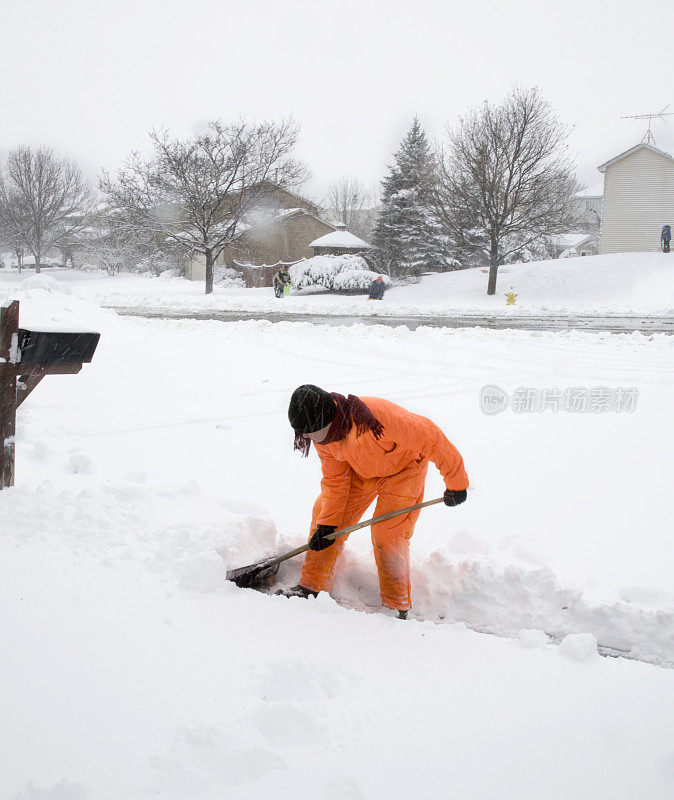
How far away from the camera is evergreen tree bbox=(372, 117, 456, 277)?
27.4 meters

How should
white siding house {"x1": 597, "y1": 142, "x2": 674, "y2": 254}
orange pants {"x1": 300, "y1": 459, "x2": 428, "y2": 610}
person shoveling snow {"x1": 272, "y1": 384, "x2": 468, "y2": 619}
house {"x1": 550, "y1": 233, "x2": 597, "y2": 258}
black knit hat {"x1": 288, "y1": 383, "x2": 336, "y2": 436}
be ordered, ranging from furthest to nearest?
house {"x1": 550, "y1": 233, "x2": 597, "y2": 258} → white siding house {"x1": 597, "y1": 142, "x2": 674, "y2": 254} → orange pants {"x1": 300, "y1": 459, "x2": 428, "y2": 610} → person shoveling snow {"x1": 272, "y1": 384, "x2": 468, "y2": 619} → black knit hat {"x1": 288, "y1": 383, "x2": 336, "y2": 436}

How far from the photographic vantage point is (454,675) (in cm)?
230

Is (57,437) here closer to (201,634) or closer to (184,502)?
(184,502)

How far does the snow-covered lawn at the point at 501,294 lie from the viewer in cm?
1653

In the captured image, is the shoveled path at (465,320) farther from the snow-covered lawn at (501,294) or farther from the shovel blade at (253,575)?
the shovel blade at (253,575)

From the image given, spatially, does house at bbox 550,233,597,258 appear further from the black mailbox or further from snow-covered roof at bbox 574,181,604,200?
the black mailbox

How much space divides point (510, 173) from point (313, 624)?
2050 centimetres

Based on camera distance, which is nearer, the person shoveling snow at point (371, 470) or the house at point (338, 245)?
the person shoveling snow at point (371, 470)

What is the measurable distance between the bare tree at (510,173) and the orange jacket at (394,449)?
753 inches

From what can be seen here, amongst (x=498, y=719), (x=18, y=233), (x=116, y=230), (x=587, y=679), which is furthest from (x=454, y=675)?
(x=18, y=233)

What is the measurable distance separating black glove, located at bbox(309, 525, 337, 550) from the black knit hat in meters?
0.69

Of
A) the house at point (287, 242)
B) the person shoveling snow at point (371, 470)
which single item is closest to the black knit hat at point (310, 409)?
the person shoveling snow at point (371, 470)

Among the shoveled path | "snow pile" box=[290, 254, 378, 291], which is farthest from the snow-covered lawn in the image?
Answer: the shoveled path

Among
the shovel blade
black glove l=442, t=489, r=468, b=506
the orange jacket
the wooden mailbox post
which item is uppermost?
the wooden mailbox post
